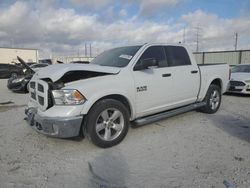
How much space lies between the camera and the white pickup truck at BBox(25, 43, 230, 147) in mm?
3688

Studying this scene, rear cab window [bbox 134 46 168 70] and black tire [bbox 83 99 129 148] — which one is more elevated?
rear cab window [bbox 134 46 168 70]

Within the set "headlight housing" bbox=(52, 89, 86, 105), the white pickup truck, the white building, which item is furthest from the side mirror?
the white building

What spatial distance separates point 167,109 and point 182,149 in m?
1.27

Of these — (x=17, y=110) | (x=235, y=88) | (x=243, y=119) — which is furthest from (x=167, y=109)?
(x=235, y=88)

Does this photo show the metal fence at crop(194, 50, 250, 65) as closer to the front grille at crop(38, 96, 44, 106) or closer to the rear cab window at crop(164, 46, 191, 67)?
the rear cab window at crop(164, 46, 191, 67)

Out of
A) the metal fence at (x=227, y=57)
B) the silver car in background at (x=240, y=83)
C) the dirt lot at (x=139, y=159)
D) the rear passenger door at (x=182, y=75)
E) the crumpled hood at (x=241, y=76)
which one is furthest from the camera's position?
the metal fence at (x=227, y=57)

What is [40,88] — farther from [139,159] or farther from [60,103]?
[139,159]

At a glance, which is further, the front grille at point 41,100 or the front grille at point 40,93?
the front grille at point 41,100

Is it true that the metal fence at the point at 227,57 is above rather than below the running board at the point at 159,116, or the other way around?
above

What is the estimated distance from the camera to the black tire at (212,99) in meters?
6.15

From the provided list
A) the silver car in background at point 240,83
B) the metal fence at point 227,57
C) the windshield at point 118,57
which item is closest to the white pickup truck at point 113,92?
the windshield at point 118,57

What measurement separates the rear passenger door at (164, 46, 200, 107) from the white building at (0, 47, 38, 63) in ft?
166

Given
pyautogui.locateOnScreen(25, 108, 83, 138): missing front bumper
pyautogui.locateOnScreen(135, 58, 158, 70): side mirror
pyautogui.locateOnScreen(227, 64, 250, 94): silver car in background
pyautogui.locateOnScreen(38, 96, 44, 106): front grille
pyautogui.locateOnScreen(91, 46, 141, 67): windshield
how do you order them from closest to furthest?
pyautogui.locateOnScreen(25, 108, 83, 138): missing front bumper
pyautogui.locateOnScreen(38, 96, 44, 106): front grille
pyautogui.locateOnScreen(135, 58, 158, 70): side mirror
pyautogui.locateOnScreen(91, 46, 141, 67): windshield
pyautogui.locateOnScreen(227, 64, 250, 94): silver car in background

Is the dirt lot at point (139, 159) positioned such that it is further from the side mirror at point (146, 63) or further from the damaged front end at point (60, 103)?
the side mirror at point (146, 63)
